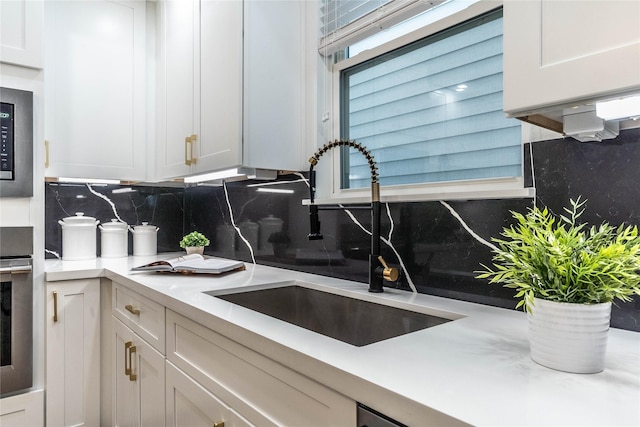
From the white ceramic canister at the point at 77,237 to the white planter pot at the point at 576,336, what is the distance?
7.95 feet

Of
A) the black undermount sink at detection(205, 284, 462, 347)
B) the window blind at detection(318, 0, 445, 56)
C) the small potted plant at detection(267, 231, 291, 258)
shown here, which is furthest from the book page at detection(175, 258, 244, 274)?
the window blind at detection(318, 0, 445, 56)

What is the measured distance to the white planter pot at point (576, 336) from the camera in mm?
683

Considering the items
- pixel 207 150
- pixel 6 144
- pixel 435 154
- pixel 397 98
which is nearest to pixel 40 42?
pixel 6 144

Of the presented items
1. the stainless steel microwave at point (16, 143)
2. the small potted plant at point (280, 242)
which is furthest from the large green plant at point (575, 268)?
the stainless steel microwave at point (16, 143)

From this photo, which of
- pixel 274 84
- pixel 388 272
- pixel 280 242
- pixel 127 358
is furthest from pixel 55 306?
pixel 388 272

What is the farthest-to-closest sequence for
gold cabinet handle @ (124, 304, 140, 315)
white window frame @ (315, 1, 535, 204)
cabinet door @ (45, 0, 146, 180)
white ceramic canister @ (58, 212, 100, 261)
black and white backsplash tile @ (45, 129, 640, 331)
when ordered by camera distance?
white ceramic canister @ (58, 212, 100, 261) → cabinet door @ (45, 0, 146, 180) → gold cabinet handle @ (124, 304, 140, 315) → white window frame @ (315, 1, 535, 204) → black and white backsplash tile @ (45, 129, 640, 331)

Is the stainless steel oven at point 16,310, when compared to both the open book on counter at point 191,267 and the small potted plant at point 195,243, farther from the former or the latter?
the small potted plant at point 195,243

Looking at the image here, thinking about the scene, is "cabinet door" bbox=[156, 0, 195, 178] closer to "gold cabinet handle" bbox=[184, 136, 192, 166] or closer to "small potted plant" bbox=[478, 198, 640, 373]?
"gold cabinet handle" bbox=[184, 136, 192, 166]

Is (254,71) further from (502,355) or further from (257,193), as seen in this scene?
(502,355)

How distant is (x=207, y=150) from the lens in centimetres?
194

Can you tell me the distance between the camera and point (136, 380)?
5.57 feet

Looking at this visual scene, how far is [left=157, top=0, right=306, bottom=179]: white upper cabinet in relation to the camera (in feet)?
5.70

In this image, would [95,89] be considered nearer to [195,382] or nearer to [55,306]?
[55,306]

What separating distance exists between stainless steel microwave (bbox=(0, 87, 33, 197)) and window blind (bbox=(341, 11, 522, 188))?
58.3 inches
